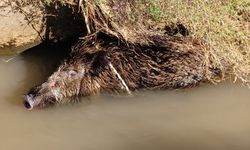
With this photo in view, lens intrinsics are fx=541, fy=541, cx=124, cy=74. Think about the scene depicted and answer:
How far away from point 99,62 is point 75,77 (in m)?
0.30

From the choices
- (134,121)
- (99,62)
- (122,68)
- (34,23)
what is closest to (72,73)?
(99,62)

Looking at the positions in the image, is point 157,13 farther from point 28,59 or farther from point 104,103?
point 28,59

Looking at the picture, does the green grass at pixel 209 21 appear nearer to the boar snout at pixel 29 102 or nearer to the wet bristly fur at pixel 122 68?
the wet bristly fur at pixel 122 68

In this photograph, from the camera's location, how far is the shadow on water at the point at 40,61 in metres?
5.62

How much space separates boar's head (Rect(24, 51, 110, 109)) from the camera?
17.7 ft

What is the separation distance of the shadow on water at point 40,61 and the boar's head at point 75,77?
0.25 meters

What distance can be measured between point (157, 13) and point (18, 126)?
1731mm

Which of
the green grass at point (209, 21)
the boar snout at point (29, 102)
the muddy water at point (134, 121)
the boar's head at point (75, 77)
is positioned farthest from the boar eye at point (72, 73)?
the green grass at point (209, 21)

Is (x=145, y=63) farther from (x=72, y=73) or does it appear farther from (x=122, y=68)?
(x=72, y=73)

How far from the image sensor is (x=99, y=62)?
5.45m

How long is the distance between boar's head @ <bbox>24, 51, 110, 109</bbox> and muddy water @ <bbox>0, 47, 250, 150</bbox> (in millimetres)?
123

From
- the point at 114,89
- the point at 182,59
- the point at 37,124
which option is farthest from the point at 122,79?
the point at 37,124

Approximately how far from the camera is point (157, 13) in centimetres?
534

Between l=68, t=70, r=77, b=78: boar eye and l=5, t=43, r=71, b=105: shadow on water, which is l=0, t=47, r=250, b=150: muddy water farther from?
l=68, t=70, r=77, b=78: boar eye
